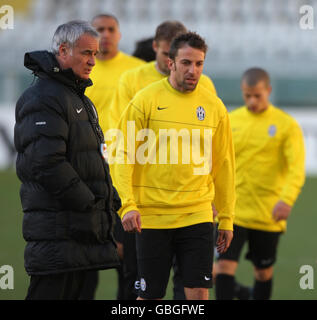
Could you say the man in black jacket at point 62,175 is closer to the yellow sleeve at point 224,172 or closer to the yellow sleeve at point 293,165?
the yellow sleeve at point 224,172

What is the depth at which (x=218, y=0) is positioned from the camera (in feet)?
84.7

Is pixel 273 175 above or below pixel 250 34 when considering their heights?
below

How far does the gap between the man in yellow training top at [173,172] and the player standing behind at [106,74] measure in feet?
4.49

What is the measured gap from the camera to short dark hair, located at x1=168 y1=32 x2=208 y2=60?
15.7 ft

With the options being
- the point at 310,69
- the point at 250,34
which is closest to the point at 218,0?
the point at 250,34

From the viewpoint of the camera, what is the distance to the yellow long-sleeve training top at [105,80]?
6.35 meters

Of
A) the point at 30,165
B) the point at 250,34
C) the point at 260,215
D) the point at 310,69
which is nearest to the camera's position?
the point at 30,165

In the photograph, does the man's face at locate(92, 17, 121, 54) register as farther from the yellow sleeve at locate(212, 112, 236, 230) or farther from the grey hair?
the grey hair

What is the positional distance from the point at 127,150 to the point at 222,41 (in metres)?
20.0

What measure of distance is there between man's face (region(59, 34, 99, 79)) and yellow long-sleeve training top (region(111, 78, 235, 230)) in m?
0.71

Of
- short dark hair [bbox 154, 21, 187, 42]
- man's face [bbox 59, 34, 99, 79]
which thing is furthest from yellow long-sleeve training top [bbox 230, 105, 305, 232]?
man's face [bbox 59, 34, 99, 79]

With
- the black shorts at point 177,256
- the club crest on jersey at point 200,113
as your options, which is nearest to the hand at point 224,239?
the black shorts at point 177,256
